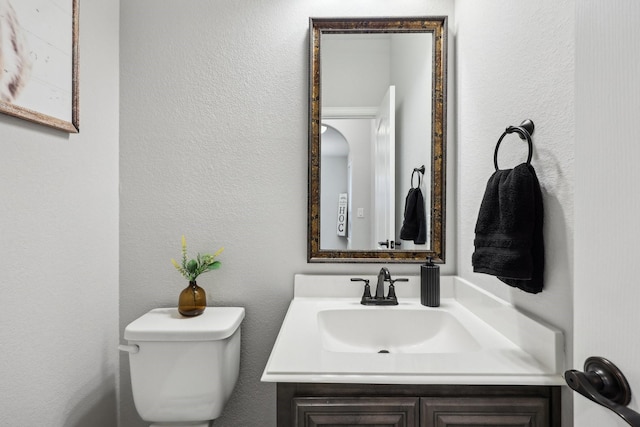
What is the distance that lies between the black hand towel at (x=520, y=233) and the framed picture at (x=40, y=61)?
140cm

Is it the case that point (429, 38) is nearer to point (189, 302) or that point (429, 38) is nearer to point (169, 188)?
point (169, 188)

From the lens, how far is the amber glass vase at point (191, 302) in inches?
57.2

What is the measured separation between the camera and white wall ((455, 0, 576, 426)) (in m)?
0.85

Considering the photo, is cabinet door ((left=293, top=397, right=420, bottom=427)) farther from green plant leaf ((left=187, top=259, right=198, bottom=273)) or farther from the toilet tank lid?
green plant leaf ((left=187, top=259, right=198, bottom=273))

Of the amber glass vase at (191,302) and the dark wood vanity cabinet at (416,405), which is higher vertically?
the amber glass vase at (191,302)

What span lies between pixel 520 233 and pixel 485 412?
0.44 meters

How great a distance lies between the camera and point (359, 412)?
877 millimetres

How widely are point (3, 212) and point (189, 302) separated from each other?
660mm

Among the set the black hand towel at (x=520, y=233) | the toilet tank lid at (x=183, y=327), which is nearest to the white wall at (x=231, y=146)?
the toilet tank lid at (x=183, y=327)

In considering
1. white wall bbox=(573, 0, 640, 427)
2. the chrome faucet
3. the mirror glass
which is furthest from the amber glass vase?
white wall bbox=(573, 0, 640, 427)

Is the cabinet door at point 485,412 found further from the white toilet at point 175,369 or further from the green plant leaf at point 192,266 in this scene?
the green plant leaf at point 192,266

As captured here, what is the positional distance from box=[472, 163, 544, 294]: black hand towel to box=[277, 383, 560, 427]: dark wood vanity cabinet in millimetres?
265

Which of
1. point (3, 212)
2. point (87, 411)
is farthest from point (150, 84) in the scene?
point (87, 411)

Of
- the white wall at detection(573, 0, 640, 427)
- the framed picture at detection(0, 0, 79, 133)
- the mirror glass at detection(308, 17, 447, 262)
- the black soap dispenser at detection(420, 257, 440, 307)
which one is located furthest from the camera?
the mirror glass at detection(308, 17, 447, 262)
